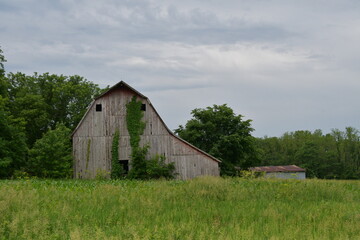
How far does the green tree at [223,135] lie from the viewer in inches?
1843

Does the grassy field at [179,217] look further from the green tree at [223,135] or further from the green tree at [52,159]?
the green tree at [223,135]

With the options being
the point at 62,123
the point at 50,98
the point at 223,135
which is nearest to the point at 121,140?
the point at 62,123

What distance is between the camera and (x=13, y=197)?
12.5 metres

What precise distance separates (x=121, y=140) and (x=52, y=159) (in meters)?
6.65

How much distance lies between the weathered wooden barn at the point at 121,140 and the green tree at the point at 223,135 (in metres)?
12.1

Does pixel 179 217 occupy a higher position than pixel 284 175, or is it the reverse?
pixel 284 175

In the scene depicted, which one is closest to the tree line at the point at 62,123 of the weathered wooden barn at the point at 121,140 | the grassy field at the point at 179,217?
the weathered wooden barn at the point at 121,140

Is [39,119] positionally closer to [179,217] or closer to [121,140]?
[121,140]

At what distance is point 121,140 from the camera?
3412 cm

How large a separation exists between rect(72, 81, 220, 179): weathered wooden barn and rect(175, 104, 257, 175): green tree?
1212 centimetres

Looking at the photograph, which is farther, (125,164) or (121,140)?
(125,164)

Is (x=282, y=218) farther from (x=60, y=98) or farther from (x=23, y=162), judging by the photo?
(x=60, y=98)

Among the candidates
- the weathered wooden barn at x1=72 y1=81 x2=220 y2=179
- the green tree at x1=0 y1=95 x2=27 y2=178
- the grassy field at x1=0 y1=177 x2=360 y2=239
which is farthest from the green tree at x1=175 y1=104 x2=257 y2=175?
the grassy field at x1=0 y1=177 x2=360 y2=239

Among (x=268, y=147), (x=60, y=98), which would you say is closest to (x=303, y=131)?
(x=268, y=147)
